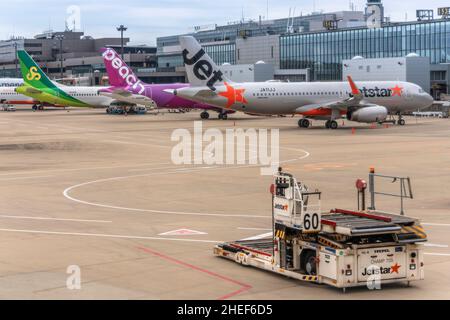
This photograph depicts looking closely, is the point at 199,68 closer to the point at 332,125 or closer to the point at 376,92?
the point at 332,125

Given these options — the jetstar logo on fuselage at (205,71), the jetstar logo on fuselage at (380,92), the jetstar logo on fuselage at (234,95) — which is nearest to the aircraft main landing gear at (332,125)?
the jetstar logo on fuselage at (380,92)

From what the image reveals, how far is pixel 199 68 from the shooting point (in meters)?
83.2

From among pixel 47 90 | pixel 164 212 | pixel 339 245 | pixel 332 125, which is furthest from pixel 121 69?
pixel 339 245

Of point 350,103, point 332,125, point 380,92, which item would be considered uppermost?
point 380,92

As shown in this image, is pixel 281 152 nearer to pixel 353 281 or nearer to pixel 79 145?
pixel 79 145

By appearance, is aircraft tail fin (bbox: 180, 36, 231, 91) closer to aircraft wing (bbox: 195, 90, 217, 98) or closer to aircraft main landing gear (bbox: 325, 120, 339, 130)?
aircraft wing (bbox: 195, 90, 217, 98)

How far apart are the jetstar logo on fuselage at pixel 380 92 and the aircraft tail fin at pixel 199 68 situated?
47.0 feet

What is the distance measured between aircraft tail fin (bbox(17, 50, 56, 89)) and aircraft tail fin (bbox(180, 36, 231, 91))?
155 feet

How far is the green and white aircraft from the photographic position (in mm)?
124812

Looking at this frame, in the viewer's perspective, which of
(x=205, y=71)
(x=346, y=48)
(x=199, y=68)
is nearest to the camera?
(x=205, y=71)

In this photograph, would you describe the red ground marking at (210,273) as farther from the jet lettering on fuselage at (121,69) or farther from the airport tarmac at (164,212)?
the jet lettering on fuselage at (121,69)

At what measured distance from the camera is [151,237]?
996 inches

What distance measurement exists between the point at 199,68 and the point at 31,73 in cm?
5025

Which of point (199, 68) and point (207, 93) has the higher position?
point (199, 68)
